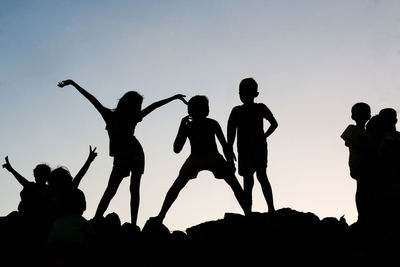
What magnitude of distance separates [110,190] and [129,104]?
5.42 feet

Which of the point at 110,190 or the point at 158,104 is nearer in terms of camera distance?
the point at 110,190

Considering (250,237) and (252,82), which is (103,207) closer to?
(250,237)

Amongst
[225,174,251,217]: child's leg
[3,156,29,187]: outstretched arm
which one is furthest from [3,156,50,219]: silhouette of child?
[225,174,251,217]: child's leg

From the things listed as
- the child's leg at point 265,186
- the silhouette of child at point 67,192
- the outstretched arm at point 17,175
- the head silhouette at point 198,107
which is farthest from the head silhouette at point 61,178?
the child's leg at point 265,186

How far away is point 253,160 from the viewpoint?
1045 centimetres

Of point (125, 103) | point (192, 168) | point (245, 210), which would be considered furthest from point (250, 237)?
point (125, 103)

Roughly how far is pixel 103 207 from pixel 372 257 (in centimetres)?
473

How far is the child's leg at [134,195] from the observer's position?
1043 centimetres

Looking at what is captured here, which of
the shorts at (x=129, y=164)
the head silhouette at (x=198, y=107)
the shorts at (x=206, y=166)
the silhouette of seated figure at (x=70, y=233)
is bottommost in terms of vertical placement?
the silhouette of seated figure at (x=70, y=233)

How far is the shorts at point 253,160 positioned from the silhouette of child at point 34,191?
3.77 metres

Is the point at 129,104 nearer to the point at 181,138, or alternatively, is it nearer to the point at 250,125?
the point at 181,138

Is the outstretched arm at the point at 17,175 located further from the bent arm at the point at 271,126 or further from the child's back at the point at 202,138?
the bent arm at the point at 271,126

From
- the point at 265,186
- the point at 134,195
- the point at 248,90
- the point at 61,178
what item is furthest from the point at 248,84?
the point at 61,178

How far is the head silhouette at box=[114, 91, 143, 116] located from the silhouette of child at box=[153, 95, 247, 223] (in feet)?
3.20
